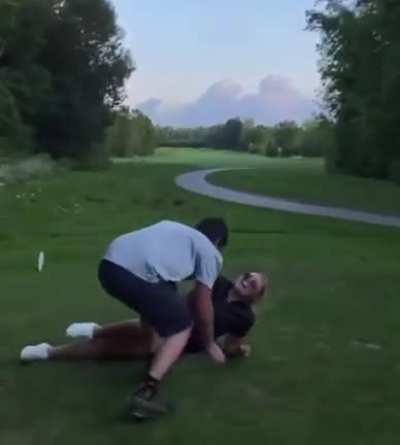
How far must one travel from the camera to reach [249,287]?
7422mm

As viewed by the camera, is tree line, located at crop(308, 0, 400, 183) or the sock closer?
the sock

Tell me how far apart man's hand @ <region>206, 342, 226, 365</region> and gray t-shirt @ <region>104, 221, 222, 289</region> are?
0.73 m

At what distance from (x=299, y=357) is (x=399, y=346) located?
101cm

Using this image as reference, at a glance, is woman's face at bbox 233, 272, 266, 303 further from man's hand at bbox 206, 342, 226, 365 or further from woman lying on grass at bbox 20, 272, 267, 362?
man's hand at bbox 206, 342, 226, 365

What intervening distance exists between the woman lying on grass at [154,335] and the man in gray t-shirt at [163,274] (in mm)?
660

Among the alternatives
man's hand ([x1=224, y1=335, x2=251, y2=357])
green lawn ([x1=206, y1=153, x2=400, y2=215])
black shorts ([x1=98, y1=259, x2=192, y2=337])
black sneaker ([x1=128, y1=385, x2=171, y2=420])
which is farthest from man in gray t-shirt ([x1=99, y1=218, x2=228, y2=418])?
green lawn ([x1=206, y1=153, x2=400, y2=215])

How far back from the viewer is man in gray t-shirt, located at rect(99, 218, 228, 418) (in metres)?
6.57

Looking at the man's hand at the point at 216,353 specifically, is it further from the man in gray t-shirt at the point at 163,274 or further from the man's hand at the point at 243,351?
the man in gray t-shirt at the point at 163,274

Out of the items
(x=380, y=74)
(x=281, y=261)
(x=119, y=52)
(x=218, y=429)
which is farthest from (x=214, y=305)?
(x=119, y=52)

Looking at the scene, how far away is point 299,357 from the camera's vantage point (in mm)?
7996

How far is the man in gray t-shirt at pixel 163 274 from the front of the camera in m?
6.57

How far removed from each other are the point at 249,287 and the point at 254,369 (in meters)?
0.60

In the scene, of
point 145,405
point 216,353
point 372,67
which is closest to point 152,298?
point 145,405

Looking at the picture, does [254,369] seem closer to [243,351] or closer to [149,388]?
[243,351]
